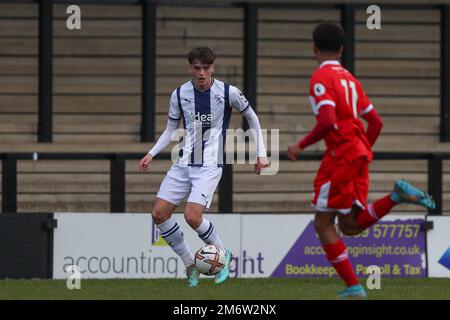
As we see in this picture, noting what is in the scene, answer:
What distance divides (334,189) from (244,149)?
5.85m

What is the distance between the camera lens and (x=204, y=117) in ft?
36.7

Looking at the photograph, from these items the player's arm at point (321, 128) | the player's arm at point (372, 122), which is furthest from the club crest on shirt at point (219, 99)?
the player's arm at point (321, 128)

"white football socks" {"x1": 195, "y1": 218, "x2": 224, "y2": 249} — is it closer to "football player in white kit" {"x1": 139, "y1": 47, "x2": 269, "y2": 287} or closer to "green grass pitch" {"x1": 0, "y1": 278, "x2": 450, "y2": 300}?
"football player in white kit" {"x1": 139, "y1": 47, "x2": 269, "y2": 287}

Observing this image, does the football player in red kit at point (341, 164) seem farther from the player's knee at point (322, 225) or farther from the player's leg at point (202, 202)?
the player's leg at point (202, 202)

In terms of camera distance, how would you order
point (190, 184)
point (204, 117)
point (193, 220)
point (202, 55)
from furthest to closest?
point (190, 184) → point (204, 117) → point (193, 220) → point (202, 55)

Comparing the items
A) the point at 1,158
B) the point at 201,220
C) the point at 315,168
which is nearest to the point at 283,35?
the point at 315,168

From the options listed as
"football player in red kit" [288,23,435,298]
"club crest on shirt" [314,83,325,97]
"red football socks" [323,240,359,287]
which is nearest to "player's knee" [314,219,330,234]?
"football player in red kit" [288,23,435,298]

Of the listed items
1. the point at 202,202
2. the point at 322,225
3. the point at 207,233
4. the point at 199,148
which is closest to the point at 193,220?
the point at 202,202

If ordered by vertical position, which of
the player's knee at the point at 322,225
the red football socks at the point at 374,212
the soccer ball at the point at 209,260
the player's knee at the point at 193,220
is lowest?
the soccer ball at the point at 209,260

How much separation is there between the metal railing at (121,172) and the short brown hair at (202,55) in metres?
3.22

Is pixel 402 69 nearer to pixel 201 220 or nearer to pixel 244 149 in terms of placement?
pixel 244 149

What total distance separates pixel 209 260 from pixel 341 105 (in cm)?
250

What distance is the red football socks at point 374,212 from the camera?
30.2 feet

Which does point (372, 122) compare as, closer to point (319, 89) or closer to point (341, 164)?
point (341, 164)
